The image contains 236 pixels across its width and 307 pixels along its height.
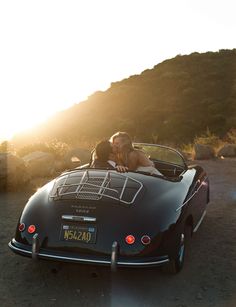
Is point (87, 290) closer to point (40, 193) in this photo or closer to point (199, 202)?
point (40, 193)

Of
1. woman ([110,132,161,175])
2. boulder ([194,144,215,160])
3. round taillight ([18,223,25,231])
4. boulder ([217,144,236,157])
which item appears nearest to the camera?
round taillight ([18,223,25,231])

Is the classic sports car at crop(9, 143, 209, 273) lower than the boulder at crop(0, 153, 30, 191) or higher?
higher

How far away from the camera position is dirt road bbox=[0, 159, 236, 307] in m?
4.55

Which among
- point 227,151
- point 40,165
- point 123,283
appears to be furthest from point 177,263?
point 227,151

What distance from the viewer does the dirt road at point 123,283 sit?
4547 millimetres

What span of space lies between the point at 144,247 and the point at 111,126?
149 ft

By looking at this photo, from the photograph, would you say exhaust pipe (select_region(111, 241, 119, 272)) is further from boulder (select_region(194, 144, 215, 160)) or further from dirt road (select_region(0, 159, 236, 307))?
boulder (select_region(194, 144, 215, 160))

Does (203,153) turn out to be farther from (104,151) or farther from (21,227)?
(21,227)

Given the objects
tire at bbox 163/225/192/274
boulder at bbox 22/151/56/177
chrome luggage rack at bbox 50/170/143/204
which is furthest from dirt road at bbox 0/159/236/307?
boulder at bbox 22/151/56/177

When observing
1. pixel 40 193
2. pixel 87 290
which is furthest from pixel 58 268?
pixel 40 193

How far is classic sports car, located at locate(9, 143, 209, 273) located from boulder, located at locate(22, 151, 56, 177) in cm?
690

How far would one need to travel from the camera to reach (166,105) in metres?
52.3

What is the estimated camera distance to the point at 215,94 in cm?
5119

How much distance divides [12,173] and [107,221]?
6233mm
